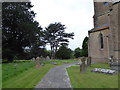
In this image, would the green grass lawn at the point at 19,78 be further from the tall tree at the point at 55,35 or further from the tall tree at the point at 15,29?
the tall tree at the point at 55,35

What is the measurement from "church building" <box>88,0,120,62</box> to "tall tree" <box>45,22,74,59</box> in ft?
81.4

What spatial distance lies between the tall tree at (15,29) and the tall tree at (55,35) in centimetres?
2372

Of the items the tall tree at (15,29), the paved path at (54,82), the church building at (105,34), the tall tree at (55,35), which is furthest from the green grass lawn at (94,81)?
the tall tree at (55,35)

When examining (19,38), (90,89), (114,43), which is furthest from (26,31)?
(90,89)

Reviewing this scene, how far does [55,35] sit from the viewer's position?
51.1m

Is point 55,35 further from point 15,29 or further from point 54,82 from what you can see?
point 54,82

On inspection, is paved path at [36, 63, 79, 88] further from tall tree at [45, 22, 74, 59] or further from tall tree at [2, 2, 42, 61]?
tall tree at [45, 22, 74, 59]

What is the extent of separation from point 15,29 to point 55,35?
26964 millimetres

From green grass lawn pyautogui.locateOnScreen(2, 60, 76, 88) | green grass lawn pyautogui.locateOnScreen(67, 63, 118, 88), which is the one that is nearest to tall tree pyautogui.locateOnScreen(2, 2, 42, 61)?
green grass lawn pyautogui.locateOnScreen(2, 60, 76, 88)

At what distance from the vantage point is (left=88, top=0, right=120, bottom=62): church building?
18609 mm

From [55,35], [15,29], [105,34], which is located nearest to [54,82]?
[105,34]

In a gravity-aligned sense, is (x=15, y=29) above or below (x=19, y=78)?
above

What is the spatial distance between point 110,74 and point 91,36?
641 inches

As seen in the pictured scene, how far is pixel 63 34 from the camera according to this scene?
170ft
